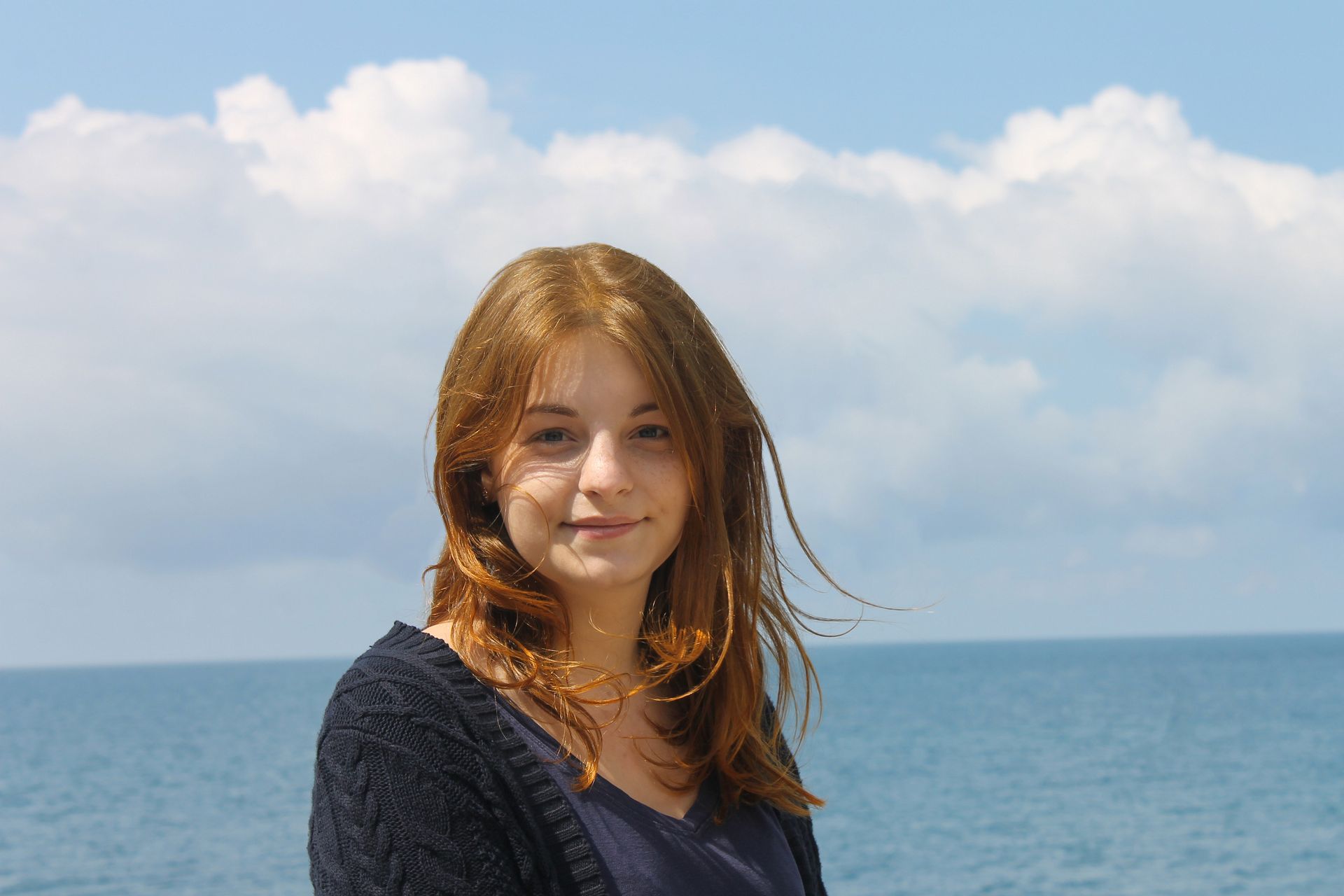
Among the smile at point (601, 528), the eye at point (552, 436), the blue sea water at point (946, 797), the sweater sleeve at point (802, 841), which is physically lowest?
the blue sea water at point (946, 797)

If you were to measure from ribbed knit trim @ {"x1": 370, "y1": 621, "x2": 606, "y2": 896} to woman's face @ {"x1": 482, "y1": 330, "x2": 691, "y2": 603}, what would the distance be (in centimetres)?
25

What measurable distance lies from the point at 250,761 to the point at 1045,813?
31.4m

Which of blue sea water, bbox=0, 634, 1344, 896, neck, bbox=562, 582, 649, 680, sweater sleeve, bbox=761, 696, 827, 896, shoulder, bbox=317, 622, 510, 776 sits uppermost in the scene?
neck, bbox=562, 582, 649, 680

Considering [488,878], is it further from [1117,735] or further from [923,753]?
[1117,735]

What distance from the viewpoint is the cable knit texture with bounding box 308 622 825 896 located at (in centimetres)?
197

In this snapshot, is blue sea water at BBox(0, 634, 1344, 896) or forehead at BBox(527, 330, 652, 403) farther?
blue sea water at BBox(0, 634, 1344, 896)

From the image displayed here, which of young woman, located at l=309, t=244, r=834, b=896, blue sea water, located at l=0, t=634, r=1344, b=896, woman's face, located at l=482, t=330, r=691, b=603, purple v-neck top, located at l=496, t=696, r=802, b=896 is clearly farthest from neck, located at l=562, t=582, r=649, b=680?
blue sea water, located at l=0, t=634, r=1344, b=896

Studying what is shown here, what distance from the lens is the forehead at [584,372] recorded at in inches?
87.8

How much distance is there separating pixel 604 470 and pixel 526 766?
536 millimetres

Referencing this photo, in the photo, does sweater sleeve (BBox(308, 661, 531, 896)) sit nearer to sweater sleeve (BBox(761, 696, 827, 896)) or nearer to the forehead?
the forehead

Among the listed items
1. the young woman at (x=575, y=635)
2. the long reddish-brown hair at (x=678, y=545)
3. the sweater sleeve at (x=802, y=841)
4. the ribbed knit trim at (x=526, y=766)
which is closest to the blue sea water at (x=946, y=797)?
the sweater sleeve at (x=802, y=841)

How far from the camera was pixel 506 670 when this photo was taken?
231 cm

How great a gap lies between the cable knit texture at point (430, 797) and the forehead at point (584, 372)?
A: 0.52 m

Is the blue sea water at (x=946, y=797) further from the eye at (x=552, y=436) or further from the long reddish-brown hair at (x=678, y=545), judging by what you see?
the eye at (x=552, y=436)
